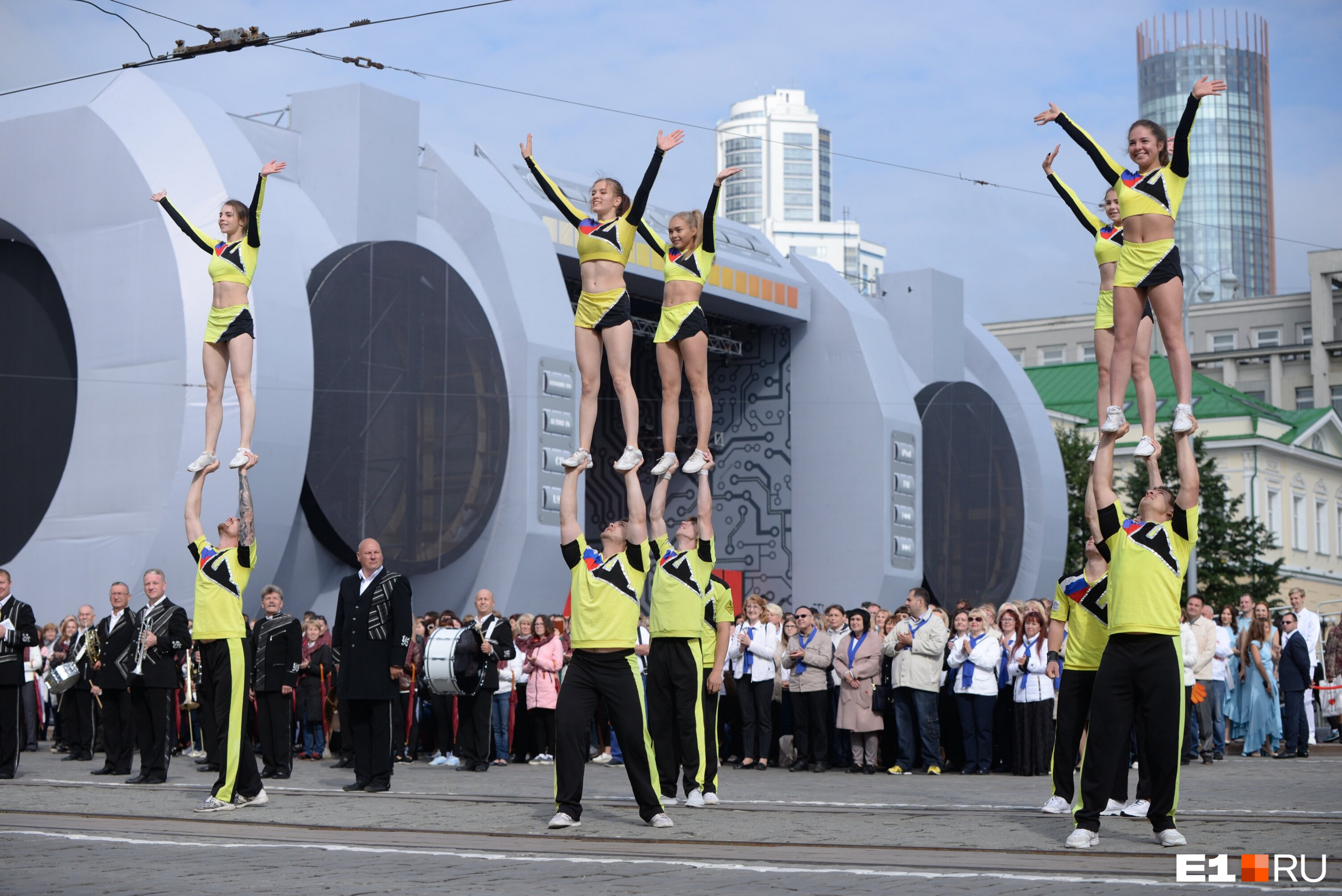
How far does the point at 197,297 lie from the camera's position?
19109 mm

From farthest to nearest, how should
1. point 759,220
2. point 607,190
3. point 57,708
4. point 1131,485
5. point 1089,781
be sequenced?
point 759,220, point 1131,485, point 57,708, point 607,190, point 1089,781

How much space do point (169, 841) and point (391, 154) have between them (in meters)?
14.6

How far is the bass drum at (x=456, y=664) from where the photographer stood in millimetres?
15812

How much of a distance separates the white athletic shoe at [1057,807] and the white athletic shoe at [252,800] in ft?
18.2

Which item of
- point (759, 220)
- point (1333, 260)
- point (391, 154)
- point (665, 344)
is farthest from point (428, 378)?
point (759, 220)

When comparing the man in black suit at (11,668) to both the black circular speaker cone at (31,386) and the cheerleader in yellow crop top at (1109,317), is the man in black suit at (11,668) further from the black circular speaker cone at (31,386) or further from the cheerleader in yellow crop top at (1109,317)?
the cheerleader in yellow crop top at (1109,317)

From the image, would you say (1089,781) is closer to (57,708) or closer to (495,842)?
(495,842)

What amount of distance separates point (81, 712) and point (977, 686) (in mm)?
9922

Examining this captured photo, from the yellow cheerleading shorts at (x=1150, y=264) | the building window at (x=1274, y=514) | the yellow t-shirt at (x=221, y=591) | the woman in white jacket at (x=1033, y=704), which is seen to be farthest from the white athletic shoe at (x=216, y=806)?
the building window at (x=1274, y=514)

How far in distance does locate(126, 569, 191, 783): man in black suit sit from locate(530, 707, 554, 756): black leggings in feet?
15.2

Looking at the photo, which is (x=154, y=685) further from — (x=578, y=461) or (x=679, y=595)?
(x=679, y=595)

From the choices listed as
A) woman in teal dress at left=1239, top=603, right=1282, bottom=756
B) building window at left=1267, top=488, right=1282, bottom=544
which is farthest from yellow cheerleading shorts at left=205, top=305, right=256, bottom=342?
building window at left=1267, top=488, right=1282, bottom=544

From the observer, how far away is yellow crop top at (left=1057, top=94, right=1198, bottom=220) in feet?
31.9

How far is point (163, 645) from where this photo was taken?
536 inches
